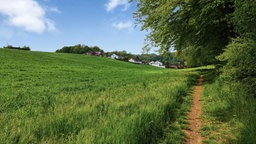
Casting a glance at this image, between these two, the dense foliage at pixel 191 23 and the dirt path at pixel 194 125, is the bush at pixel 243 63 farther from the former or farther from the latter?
the dirt path at pixel 194 125

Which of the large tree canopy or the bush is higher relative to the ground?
the large tree canopy

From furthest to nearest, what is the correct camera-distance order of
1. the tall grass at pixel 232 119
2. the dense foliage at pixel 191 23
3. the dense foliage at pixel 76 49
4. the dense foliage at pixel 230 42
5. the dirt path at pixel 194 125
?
the dense foliage at pixel 76 49, the dense foliage at pixel 191 23, the dense foliage at pixel 230 42, the dirt path at pixel 194 125, the tall grass at pixel 232 119

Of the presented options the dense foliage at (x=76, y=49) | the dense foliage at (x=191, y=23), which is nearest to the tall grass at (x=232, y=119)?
the dense foliage at (x=191, y=23)

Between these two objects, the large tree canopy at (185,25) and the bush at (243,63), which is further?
the large tree canopy at (185,25)

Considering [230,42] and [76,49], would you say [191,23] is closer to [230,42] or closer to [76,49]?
[230,42]

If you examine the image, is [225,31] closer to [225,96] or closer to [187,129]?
[225,96]

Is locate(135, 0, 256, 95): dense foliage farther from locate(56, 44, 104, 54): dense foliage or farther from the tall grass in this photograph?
locate(56, 44, 104, 54): dense foliage

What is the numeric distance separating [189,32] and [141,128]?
1736cm

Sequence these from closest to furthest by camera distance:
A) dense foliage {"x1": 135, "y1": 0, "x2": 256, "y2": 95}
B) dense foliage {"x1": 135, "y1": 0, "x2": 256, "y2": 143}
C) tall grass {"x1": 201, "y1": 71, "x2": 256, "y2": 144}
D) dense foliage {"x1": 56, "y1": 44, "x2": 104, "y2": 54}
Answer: tall grass {"x1": 201, "y1": 71, "x2": 256, "y2": 144} → dense foliage {"x1": 135, "y1": 0, "x2": 256, "y2": 143} → dense foliage {"x1": 135, "y1": 0, "x2": 256, "y2": 95} → dense foliage {"x1": 56, "y1": 44, "x2": 104, "y2": 54}

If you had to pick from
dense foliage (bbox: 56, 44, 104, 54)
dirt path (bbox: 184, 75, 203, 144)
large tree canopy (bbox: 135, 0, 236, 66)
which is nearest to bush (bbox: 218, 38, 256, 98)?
dirt path (bbox: 184, 75, 203, 144)

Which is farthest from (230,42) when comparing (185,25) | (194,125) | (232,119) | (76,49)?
(76,49)

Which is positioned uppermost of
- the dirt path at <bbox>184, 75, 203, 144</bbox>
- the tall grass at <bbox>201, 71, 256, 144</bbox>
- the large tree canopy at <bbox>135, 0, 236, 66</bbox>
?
the large tree canopy at <bbox>135, 0, 236, 66</bbox>

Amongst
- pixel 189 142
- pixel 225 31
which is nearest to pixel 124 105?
pixel 189 142

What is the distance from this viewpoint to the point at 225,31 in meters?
21.7
